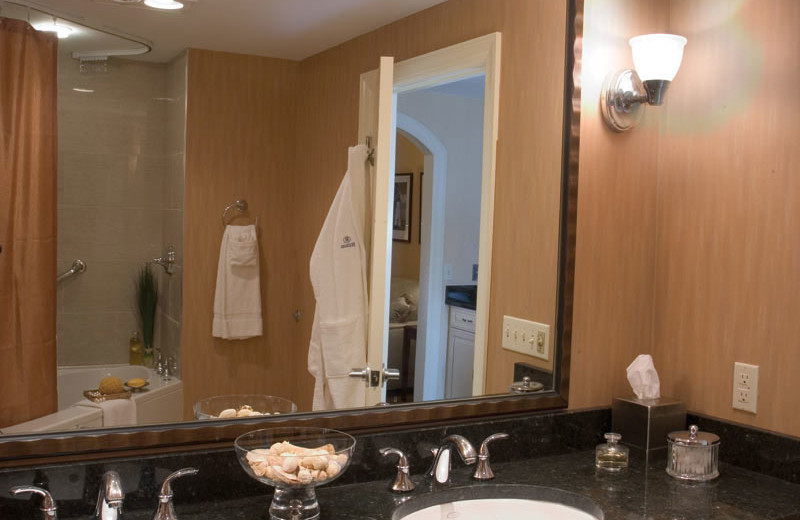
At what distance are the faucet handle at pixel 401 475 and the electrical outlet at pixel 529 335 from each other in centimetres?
51

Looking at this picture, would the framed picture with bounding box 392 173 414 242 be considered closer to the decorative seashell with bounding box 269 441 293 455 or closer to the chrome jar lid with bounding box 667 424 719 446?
the decorative seashell with bounding box 269 441 293 455

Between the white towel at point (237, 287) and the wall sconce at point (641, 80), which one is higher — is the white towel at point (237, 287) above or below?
below

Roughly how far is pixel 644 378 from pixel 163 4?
1476 millimetres

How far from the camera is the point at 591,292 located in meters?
2.05

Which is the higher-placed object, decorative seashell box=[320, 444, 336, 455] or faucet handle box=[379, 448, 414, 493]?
decorative seashell box=[320, 444, 336, 455]

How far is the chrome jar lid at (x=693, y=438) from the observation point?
1833 millimetres

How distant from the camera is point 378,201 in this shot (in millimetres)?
1775

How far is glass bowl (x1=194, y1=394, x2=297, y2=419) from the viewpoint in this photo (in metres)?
1.60

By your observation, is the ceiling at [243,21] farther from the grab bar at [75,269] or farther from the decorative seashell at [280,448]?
the decorative seashell at [280,448]

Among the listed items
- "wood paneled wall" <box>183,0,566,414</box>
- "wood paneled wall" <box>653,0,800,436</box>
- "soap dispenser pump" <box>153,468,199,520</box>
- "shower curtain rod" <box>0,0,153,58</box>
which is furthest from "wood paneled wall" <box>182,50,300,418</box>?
"wood paneled wall" <box>653,0,800,436</box>

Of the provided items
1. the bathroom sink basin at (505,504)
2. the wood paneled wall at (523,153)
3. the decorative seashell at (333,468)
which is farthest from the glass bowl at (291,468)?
the wood paneled wall at (523,153)

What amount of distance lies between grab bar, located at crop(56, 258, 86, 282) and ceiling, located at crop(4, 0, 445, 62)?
1.37 ft

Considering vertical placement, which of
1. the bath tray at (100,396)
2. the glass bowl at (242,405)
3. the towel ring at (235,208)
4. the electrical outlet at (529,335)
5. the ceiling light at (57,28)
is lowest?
the glass bowl at (242,405)

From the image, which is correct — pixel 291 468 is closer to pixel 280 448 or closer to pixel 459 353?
pixel 280 448
